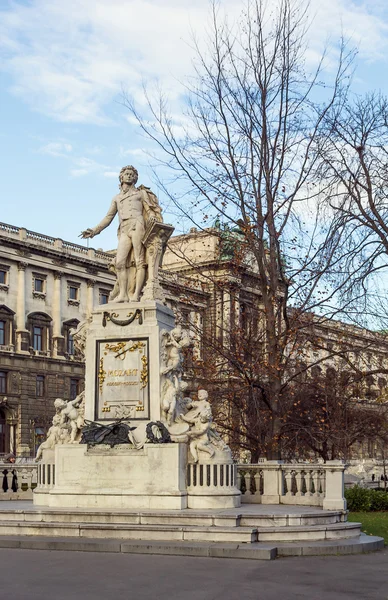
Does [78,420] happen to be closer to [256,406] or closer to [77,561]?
[77,561]

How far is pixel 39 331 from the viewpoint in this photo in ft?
244

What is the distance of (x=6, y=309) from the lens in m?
71.0

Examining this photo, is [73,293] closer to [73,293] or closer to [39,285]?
[73,293]

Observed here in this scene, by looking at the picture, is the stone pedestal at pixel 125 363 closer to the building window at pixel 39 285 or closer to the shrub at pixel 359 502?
the shrub at pixel 359 502

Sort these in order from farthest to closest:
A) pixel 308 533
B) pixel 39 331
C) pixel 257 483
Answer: pixel 39 331
pixel 257 483
pixel 308 533

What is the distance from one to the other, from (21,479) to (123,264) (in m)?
5.76

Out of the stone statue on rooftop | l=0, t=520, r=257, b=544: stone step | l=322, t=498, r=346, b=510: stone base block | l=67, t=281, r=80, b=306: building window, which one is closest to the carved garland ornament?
the stone statue on rooftop

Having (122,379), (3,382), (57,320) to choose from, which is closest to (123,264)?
(122,379)

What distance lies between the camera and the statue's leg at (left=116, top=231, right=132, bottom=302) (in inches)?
702

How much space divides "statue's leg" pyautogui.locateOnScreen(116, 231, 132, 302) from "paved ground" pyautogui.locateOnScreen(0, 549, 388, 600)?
20.1 ft

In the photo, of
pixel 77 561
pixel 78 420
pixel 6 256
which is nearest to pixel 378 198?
pixel 78 420

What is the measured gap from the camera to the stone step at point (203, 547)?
Answer: 41.9 ft

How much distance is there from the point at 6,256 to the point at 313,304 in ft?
168

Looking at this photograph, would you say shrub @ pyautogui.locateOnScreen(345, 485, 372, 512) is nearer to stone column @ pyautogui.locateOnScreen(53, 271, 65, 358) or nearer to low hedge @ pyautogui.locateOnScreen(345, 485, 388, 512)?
low hedge @ pyautogui.locateOnScreen(345, 485, 388, 512)
